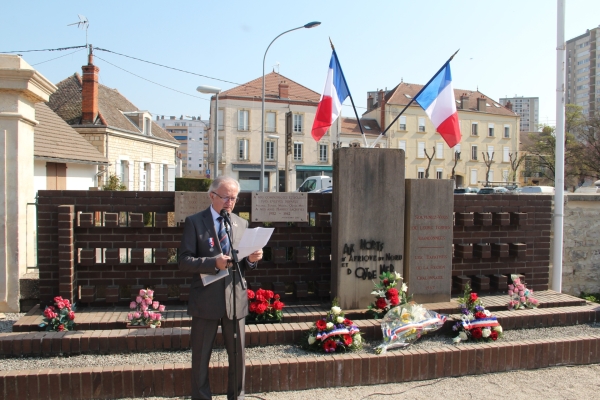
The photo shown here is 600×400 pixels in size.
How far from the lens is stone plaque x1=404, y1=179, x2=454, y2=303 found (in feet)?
20.1

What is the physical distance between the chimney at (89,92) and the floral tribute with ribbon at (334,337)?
2477 centimetres

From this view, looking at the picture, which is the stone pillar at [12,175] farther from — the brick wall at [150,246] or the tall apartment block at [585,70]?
the tall apartment block at [585,70]

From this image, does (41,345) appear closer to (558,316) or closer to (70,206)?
(70,206)

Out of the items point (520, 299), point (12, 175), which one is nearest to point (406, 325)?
point (520, 299)

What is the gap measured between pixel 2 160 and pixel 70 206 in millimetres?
1027

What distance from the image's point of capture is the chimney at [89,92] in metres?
26.1

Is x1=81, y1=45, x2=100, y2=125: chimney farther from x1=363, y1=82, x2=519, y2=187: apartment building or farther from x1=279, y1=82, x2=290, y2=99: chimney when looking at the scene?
x1=363, y1=82, x2=519, y2=187: apartment building

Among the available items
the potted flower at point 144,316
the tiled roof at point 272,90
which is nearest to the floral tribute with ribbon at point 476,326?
the potted flower at point 144,316

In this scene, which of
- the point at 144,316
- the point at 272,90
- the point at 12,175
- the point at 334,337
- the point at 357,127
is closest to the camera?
the point at 334,337

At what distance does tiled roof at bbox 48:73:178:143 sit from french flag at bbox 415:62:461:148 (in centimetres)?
2358

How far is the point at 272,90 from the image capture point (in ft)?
181

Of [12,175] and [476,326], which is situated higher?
[12,175]

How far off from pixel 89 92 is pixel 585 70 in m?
132

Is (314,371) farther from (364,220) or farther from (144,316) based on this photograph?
(364,220)
